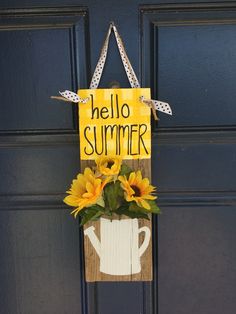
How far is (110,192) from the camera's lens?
94 centimetres

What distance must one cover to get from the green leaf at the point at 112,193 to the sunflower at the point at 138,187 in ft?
0.07

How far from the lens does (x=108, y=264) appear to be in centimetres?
100

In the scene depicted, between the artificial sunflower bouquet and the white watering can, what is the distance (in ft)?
0.15

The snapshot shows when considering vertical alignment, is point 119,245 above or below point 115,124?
below

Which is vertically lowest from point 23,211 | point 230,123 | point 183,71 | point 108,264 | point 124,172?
point 108,264

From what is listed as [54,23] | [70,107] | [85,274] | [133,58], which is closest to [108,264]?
[85,274]

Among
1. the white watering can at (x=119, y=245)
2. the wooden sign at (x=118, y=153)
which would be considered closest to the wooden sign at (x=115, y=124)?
the wooden sign at (x=118, y=153)

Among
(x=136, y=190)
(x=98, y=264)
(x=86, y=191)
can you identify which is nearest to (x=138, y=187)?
(x=136, y=190)

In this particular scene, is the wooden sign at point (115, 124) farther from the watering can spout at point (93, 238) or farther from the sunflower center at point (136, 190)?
the watering can spout at point (93, 238)

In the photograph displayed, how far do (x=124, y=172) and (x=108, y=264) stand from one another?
0.25 metres

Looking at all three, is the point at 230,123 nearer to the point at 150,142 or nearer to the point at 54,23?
the point at 150,142

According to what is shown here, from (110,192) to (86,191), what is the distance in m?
0.06

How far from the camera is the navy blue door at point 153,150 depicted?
3.28 ft

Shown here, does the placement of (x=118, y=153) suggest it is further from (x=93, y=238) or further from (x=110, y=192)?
(x=93, y=238)
